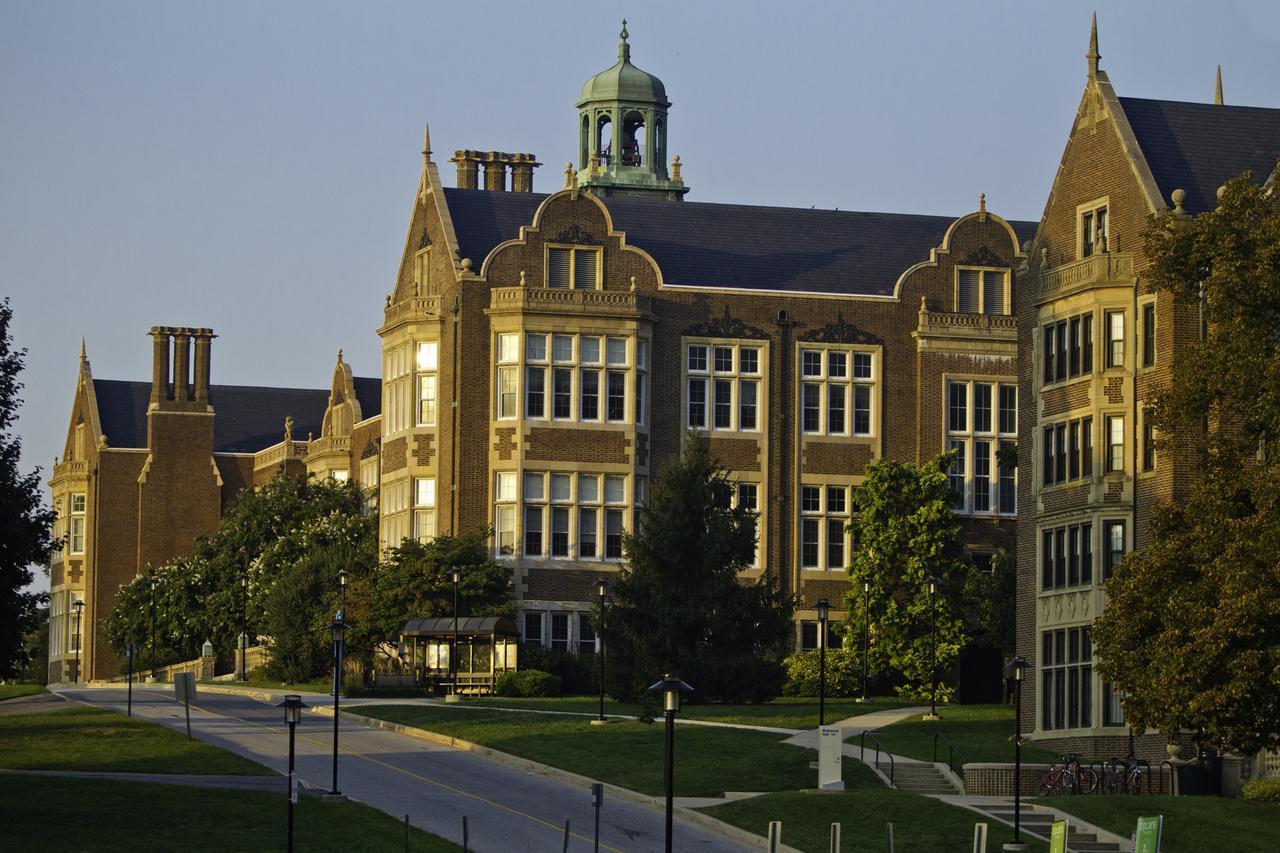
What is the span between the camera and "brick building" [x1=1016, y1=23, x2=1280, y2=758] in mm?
58250

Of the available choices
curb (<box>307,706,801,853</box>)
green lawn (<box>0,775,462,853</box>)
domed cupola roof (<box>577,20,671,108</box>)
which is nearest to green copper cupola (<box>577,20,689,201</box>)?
domed cupola roof (<box>577,20,671,108</box>)

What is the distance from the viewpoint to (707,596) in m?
70.4

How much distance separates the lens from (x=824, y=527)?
8781 cm

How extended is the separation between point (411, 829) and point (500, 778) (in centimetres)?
904

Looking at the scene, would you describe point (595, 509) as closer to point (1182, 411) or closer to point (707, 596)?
point (707, 596)

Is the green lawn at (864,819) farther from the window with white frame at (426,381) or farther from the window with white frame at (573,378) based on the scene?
the window with white frame at (426,381)

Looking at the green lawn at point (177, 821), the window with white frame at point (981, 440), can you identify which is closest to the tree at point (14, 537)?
the green lawn at point (177, 821)

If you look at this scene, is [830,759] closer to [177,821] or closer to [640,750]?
[640,750]

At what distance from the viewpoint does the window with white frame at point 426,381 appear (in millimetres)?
86625

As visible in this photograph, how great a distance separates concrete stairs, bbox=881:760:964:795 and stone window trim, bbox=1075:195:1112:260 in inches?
523

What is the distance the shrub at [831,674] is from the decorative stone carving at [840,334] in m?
12.0

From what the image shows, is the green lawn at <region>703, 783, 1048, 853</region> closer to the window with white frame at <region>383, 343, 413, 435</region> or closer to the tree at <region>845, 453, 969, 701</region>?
the tree at <region>845, 453, 969, 701</region>

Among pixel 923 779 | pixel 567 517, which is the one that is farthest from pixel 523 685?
pixel 923 779

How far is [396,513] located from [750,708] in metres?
22.4
